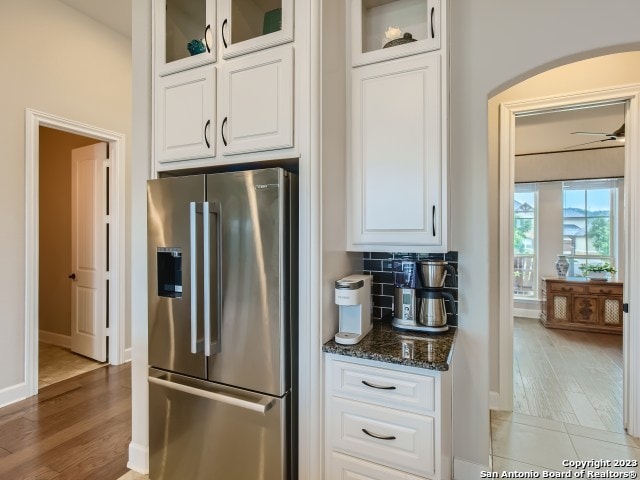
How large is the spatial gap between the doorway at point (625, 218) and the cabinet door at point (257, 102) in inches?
78.6

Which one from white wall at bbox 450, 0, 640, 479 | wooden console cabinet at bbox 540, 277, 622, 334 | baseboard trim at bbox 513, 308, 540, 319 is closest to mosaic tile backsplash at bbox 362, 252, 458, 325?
white wall at bbox 450, 0, 640, 479

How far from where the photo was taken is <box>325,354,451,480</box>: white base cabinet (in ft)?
4.71

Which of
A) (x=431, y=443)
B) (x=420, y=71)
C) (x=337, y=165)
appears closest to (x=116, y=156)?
(x=337, y=165)

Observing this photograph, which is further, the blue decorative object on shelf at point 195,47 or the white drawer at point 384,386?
the blue decorative object on shelf at point 195,47

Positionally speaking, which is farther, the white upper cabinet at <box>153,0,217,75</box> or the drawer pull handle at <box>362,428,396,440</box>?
the white upper cabinet at <box>153,0,217,75</box>

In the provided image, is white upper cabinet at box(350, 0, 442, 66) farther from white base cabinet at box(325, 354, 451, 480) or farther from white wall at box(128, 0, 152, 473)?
white base cabinet at box(325, 354, 451, 480)

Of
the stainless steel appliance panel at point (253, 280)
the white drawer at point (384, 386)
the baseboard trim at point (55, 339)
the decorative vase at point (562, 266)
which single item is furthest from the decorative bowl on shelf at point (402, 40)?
the decorative vase at point (562, 266)

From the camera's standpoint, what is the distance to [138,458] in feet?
6.70

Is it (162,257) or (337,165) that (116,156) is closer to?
(162,257)

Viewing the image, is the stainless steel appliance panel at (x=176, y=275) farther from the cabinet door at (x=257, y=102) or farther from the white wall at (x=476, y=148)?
the white wall at (x=476, y=148)

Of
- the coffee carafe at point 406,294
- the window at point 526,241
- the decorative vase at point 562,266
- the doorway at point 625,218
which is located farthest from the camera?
the window at point 526,241

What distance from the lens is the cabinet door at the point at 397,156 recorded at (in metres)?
1.76

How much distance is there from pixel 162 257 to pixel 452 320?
5.58 ft

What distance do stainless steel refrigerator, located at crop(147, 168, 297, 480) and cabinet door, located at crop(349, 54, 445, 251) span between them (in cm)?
49
